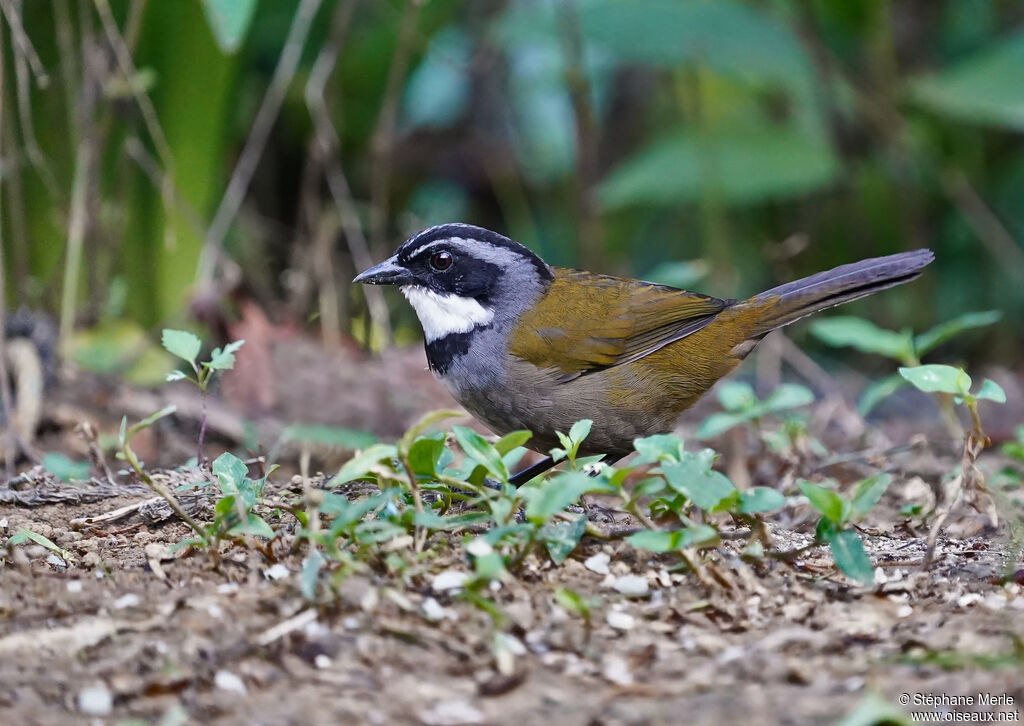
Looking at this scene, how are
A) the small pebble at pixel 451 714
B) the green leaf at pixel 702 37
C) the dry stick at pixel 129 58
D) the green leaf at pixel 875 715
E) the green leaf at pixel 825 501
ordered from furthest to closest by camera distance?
the green leaf at pixel 702 37 < the dry stick at pixel 129 58 < the green leaf at pixel 825 501 < the small pebble at pixel 451 714 < the green leaf at pixel 875 715

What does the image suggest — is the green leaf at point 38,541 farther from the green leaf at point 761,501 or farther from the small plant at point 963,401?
the small plant at point 963,401

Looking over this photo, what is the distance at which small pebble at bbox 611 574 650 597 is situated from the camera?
262 cm

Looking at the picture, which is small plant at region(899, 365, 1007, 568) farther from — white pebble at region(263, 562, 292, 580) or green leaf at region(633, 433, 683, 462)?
white pebble at region(263, 562, 292, 580)

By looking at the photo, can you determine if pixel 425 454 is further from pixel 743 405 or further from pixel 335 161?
pixel 335 161

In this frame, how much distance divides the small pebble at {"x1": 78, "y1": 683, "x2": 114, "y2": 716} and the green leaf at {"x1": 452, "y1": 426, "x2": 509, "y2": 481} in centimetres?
A: 88

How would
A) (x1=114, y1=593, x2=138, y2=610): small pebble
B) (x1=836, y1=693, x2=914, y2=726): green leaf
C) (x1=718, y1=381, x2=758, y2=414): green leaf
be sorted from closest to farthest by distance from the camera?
(x1=836, y1=693, x2=914, y2=726): green leaf → (x1=114, y1=593, x2=138, y2=610): small pebble → (x1=718, y1=381, x2=758, y2=414): green leaf

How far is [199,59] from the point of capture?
5.73m

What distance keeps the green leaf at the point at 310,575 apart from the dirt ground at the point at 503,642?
0.15 ft

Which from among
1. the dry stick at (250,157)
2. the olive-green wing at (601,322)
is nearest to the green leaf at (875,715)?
the olive-green wing at (601,322)

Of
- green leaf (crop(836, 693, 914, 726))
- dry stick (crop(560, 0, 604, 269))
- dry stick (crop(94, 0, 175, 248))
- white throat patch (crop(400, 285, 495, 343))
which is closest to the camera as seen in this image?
green leaf (crop(836, 693, 914, 726))

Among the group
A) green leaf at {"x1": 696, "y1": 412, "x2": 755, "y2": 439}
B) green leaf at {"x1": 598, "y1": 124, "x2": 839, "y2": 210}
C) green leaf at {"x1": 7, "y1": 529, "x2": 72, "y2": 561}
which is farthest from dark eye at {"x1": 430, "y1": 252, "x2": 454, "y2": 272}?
green leaf at {"x1": 598, "y1": 124, "x2": 839, "y2": 210}

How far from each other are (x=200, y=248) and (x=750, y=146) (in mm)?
3446

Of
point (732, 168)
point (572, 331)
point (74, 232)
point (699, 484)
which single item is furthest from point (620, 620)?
point (732, 168)

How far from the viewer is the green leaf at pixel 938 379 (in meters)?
2.85
